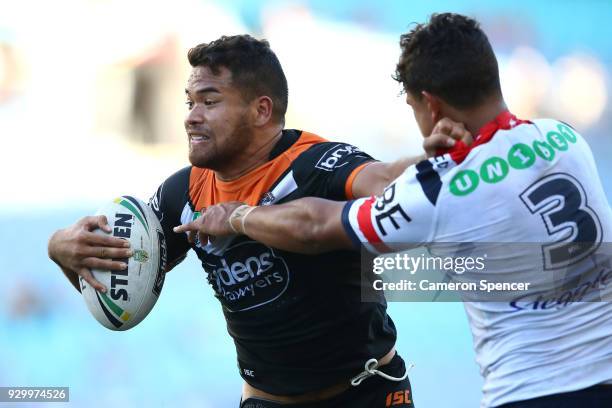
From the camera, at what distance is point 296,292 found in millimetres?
3877

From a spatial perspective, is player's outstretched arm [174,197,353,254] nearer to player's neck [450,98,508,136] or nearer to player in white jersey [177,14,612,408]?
player in white jersey [177,14,612,408]

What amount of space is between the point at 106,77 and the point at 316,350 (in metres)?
3.10

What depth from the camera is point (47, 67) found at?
6.26 m

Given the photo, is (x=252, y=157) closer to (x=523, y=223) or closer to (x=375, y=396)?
(x=375, y=396)

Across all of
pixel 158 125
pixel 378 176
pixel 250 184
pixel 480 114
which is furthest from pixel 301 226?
pixel 158 125

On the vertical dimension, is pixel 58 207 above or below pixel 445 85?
above

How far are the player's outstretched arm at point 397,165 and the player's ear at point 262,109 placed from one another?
2.12 ft

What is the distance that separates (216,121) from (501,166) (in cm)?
156

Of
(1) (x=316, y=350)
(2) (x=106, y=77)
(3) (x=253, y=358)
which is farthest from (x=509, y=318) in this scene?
(2) (x=106, y=77)

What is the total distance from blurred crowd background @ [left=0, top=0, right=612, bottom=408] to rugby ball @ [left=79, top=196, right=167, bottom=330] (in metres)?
1.98

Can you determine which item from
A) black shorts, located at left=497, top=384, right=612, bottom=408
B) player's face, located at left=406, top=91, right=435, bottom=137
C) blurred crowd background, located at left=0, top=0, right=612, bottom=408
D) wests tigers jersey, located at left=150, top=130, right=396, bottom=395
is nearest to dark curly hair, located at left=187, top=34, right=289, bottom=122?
wests tigers jersey, located at left=150, top=130, right=396, bottom=395

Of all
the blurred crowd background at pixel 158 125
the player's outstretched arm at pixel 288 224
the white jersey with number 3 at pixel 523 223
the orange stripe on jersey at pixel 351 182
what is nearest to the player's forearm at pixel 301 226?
the player's outstretched arm at pixel 288 224

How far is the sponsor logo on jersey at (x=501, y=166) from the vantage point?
279cm

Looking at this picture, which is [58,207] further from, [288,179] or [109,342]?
[288,179]
